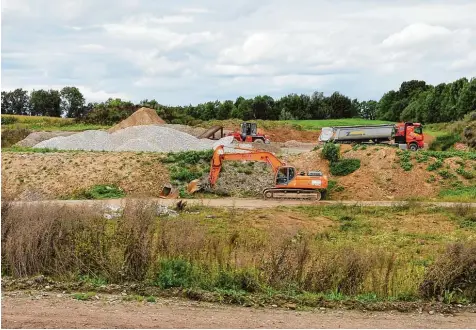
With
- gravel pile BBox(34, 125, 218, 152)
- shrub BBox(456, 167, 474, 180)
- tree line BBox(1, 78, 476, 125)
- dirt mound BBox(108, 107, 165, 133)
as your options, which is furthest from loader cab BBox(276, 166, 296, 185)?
tree line BBox(1, 78, 476, 125)

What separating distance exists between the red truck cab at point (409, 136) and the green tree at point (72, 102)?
230 feet

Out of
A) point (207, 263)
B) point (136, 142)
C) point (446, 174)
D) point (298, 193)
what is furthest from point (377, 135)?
point (207, 263)

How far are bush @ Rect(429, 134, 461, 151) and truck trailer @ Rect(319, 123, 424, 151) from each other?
35.9ft

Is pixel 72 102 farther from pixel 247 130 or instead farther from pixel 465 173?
pixel 465 173

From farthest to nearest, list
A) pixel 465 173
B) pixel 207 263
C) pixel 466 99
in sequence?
pixel 466 99 < pixel 465 173 < pixel 207 263

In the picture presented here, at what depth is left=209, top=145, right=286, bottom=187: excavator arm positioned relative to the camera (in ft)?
108

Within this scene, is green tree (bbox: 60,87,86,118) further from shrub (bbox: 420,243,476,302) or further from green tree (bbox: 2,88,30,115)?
shrub (bbox: 420,243,476,302)

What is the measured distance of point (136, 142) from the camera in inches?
1844

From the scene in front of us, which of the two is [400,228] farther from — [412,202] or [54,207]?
[54,207]

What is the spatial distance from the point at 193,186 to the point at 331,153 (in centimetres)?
840

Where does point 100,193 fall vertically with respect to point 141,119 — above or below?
below

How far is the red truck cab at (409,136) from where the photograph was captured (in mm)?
46031

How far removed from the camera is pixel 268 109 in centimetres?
10775

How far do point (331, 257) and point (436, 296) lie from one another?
208 centimetres
